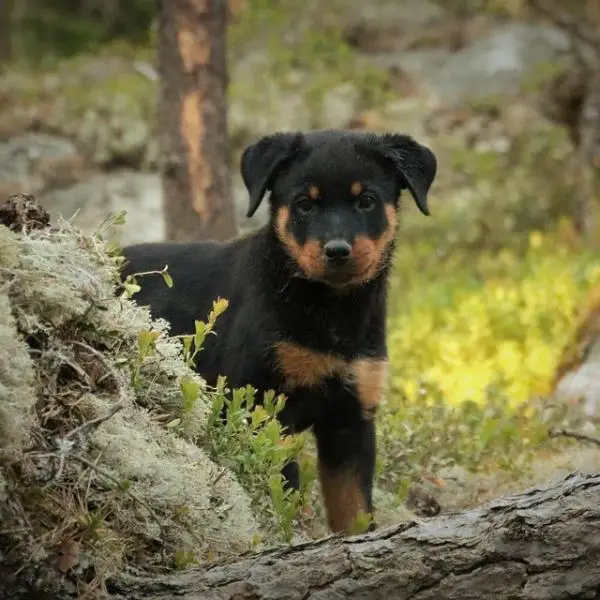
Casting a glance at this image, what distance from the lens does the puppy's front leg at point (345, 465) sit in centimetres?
487

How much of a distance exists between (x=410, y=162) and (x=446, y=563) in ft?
8.25

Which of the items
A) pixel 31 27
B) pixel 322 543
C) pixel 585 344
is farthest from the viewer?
pixel 31 27

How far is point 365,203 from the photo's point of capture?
4816 millimetres

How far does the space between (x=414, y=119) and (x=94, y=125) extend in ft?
13.9

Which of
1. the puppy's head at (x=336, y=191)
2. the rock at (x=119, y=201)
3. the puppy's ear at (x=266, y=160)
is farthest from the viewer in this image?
the rock at (x=119, y=201)

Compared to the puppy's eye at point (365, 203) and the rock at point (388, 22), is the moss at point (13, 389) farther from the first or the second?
the rock at point (388, 22)

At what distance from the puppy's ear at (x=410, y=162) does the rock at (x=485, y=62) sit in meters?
11.4

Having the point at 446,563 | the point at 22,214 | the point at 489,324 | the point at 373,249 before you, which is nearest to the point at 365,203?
the point at 373,249

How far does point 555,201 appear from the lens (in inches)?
521

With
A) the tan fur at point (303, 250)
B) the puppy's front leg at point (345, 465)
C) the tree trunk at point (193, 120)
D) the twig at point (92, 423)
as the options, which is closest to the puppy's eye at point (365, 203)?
the tan fur at point (303, 250)

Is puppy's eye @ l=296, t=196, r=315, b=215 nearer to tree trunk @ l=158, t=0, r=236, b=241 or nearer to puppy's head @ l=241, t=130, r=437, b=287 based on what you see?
puppy's head @ l=241, t=130, r=437, b=287

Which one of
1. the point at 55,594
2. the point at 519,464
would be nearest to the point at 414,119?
the point at 519,464

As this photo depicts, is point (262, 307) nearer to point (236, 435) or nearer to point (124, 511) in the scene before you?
point (236, 435)

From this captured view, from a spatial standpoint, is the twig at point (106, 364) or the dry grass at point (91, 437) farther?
the twig at point (106, 364)
